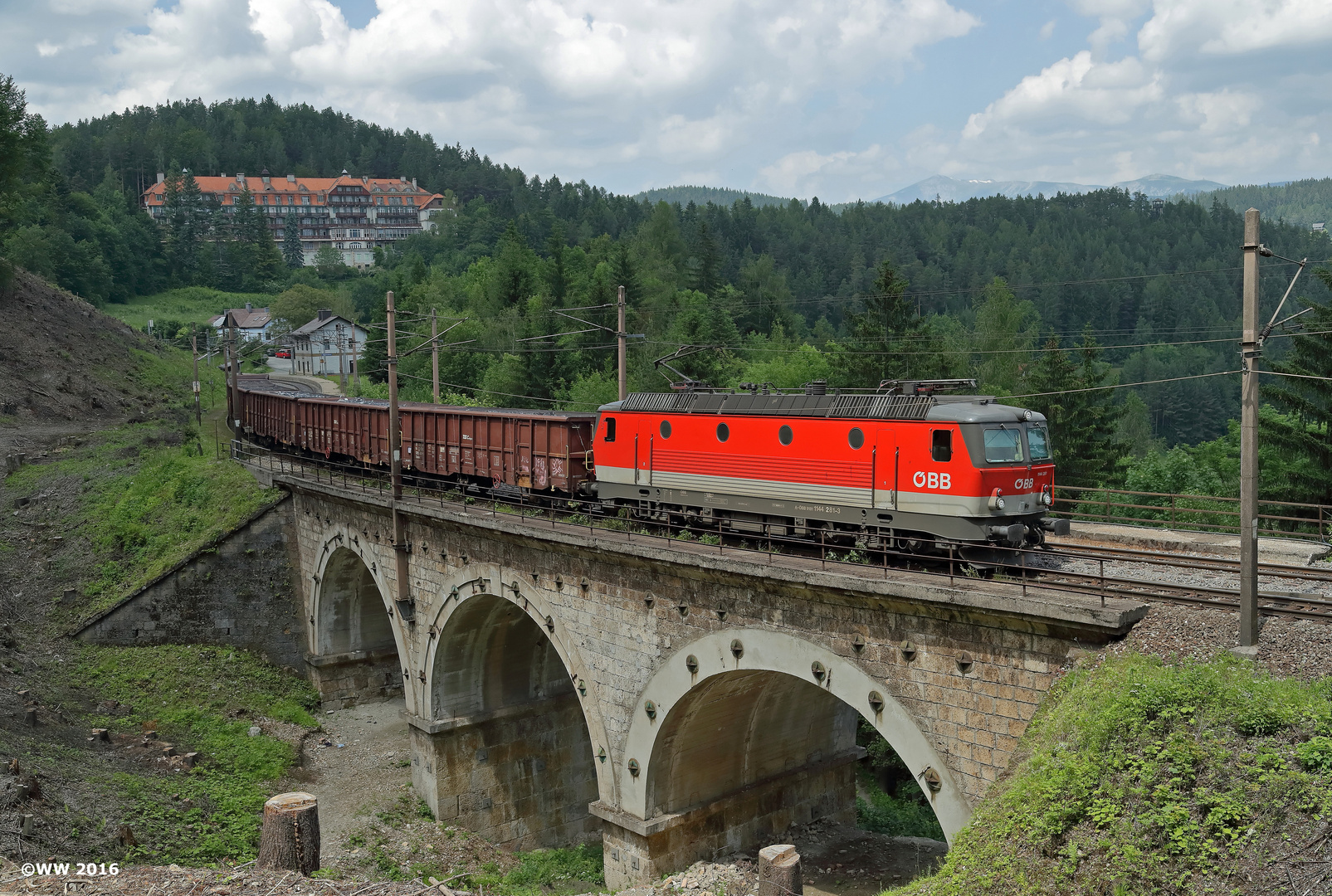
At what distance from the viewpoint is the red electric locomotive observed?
16.4 meters

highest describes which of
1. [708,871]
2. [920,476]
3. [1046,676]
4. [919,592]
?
[920,476]

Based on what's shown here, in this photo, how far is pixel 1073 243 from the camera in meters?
141

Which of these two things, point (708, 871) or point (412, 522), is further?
point (412, 522)

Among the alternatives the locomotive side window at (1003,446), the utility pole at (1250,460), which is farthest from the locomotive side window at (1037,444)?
the utility pole at (1250,460)

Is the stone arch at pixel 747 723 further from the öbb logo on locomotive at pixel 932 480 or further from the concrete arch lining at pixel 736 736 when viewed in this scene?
the öbb logo on locomotive at pixel 932 480

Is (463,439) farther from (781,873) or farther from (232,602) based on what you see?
(781,873)

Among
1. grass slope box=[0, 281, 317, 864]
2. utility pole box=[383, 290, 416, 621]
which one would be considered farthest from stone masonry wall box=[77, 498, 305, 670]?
utility pole box=[383, 290, 416, 621]

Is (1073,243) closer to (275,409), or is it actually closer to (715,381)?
(715,381)

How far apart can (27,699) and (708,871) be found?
20.6m

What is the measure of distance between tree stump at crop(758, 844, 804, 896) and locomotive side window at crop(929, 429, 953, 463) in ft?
25.7

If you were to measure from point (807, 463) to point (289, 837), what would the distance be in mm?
11329

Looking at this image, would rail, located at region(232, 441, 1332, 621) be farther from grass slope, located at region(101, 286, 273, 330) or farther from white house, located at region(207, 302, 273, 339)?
grass slope, located at region(101, 286, 273, 330)

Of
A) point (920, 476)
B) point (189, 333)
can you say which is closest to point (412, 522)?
point (920, 476)

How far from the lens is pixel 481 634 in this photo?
28.4 metres
